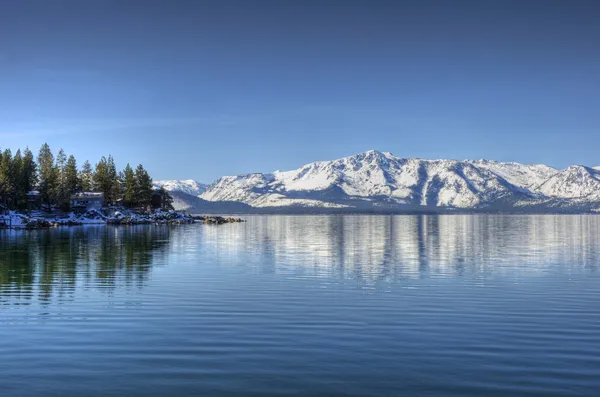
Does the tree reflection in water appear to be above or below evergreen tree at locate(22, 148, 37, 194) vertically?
below

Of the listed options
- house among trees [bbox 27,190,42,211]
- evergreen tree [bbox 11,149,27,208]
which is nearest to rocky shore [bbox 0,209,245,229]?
house among trees [bbox 27,190,42,211]

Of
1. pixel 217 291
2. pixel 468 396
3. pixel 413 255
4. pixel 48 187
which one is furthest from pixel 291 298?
pixel 48 187

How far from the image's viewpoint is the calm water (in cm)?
1705

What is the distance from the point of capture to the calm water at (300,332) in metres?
17.0

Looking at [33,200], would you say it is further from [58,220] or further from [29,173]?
[58,220]

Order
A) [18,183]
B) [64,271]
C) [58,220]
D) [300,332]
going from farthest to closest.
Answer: [58,220]
[18,183]
[64,271]
[300,332]

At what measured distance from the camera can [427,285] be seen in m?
38.5

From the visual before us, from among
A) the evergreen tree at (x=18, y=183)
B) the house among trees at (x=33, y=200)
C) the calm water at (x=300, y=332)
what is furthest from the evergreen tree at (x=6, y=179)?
the calm water at (x=300, y=332)

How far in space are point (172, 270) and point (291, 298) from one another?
18.5 metres

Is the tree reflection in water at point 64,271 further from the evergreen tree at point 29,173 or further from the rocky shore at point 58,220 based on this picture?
the evergreen tree at point 29,173

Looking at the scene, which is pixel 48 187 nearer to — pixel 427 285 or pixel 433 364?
pixel 427 285

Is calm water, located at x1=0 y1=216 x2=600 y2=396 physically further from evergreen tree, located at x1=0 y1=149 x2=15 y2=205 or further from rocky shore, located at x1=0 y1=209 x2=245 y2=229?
evergreen tree, located at x1=0 y1=149 x2=15 y2=205

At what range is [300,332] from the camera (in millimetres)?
23984

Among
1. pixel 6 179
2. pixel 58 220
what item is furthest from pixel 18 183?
pixel 58 220
